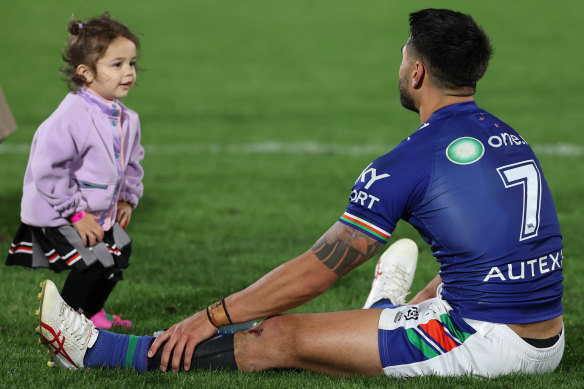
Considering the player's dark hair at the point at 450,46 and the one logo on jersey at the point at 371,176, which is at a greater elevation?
the player's dark hair at the point at 450,46

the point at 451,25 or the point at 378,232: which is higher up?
the point at 451,25

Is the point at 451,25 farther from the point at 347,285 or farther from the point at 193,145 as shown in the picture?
the point at 193,145

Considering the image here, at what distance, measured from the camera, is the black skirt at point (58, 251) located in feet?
16.1

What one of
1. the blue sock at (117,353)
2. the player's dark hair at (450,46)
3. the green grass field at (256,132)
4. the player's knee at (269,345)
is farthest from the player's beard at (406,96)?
the blue sock at (117,353)

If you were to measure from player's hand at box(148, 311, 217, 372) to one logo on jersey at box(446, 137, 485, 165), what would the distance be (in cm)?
132

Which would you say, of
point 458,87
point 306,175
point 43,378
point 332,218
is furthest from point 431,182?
point 306,175

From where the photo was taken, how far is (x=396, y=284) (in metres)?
5.17

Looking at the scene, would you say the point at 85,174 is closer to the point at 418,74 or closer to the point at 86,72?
the point at 86,72

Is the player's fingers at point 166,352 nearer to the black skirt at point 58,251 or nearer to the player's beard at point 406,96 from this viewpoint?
the black skirt at point 58,251

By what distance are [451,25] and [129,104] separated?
47.9ft

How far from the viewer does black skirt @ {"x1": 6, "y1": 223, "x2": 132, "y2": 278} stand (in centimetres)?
490

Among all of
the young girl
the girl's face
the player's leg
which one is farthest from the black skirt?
the player's leg

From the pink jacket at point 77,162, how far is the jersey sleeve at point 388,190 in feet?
5.99

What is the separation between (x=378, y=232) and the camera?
3.73 meters
